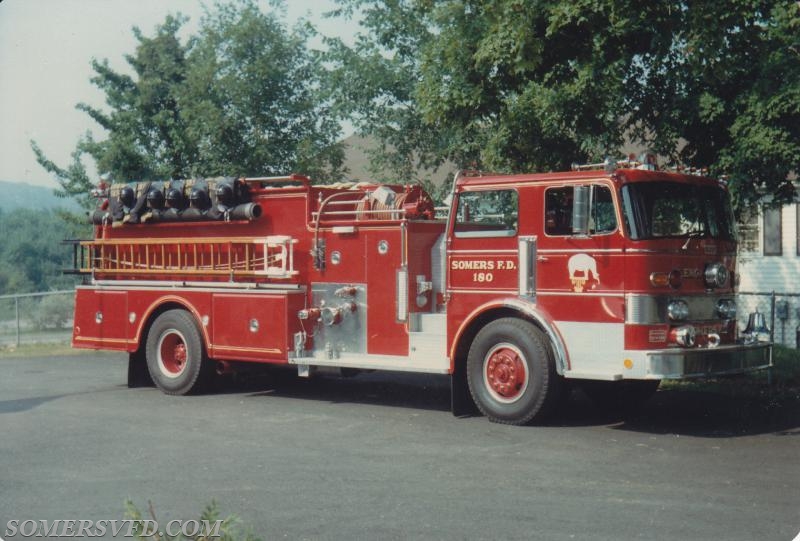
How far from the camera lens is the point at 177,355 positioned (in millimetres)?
12234

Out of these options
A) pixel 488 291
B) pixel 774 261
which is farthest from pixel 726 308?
pixel 774 261

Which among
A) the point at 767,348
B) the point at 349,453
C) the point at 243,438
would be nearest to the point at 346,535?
the point at 349,453

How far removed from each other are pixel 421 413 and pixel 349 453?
2331 mm

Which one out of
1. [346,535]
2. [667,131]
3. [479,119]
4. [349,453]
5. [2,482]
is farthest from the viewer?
[479,119]

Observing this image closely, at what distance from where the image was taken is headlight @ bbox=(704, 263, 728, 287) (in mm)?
9219

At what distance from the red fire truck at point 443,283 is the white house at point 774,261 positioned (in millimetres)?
12456

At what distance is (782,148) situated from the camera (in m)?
10.2

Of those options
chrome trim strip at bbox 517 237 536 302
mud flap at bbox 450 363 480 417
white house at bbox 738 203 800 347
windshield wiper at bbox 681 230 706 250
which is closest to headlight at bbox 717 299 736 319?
windshield wiper at bbox 681 230 706 250

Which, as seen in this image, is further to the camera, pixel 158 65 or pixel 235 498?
pixel 158 65

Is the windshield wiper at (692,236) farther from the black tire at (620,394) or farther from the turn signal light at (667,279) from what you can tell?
the black tire at (620,394)

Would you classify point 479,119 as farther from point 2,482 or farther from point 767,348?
point 2,482

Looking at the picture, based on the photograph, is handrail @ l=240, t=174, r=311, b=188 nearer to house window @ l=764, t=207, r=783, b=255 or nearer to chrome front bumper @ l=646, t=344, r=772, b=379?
chrome front bumper @ l=646, t=344, r=772, b=379

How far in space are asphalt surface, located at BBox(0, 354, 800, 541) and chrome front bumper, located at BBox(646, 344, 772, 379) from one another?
1.87 ft

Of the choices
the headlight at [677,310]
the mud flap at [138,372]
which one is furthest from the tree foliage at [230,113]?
the headlight at [677,310]
